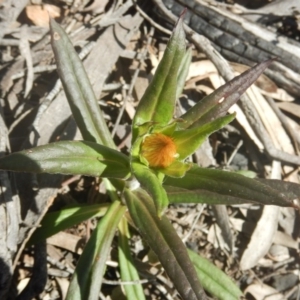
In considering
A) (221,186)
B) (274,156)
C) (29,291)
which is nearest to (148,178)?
(221,186)

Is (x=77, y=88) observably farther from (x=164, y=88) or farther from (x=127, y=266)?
(x=127, y=266)

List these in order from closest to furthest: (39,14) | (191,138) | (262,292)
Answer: (191,138)
(262,292)
(39,14)

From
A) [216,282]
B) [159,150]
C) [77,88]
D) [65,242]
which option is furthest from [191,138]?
[65,242]

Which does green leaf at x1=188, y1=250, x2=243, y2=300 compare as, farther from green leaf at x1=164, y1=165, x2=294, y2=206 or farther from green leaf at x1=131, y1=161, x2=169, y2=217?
green leaf at x1=131, y1=161, x2=169, y2=217

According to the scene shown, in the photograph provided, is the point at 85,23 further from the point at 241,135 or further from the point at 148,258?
the point at 148,258

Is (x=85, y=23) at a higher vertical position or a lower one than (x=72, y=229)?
higher

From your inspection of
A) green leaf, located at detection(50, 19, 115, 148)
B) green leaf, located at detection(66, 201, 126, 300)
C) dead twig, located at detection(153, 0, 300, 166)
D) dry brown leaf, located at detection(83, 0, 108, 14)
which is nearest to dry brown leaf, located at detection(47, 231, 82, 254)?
green leaf, located at detection(66, 201, 126, 300)

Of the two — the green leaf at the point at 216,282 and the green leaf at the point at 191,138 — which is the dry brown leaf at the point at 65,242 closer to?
the green leaf at the point at 216,282
